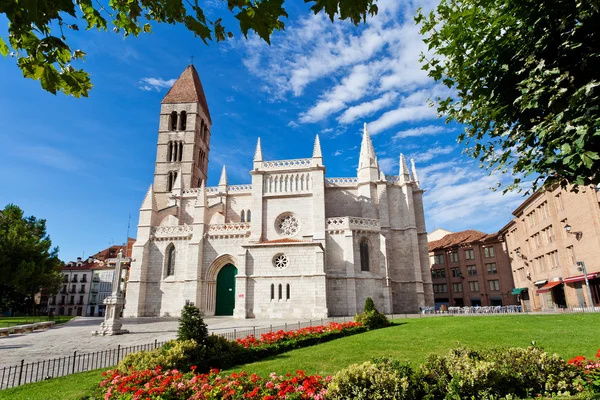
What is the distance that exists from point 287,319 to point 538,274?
2712 cm

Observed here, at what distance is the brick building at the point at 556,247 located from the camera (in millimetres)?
26000

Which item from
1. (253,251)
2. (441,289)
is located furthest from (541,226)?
(253,251)

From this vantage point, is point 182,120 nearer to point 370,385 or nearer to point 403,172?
point 403,172

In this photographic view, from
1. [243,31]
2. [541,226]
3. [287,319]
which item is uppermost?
[541,226]

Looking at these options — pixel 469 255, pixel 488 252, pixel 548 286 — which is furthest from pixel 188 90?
pixel 548 286

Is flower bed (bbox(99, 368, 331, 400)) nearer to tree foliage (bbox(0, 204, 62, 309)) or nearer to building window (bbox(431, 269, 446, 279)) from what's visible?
tree foliage (bbox(0, 204, 62, 309))

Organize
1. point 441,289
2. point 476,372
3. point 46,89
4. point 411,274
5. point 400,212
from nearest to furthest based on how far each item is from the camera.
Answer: point 46,89 < point 476,372 < point 411,274 < point 400,212 < point 441,289

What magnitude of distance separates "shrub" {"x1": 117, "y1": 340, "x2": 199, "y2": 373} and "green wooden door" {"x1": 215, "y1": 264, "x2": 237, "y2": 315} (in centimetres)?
2231

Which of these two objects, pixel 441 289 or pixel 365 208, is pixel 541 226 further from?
pixel 441 289

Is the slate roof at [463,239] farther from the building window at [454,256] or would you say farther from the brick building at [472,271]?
the building window at [454,256]

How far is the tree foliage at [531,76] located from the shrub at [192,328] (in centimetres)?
992

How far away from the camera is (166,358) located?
9.77 m

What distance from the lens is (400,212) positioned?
35.7 metres

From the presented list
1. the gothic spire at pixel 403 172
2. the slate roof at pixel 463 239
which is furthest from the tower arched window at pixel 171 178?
the slate roof at pixel 463 239
